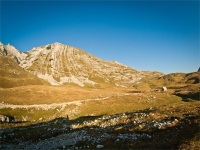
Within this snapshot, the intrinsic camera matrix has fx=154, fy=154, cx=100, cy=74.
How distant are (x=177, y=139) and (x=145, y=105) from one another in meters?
53.7

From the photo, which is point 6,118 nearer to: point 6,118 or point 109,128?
point 6,118

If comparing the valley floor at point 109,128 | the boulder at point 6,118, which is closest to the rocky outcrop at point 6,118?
the boulder at point 6,118

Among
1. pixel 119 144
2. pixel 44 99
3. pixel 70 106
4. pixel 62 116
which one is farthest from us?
pixel 44 99

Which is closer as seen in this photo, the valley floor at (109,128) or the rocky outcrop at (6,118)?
the valley floor at (109,128)

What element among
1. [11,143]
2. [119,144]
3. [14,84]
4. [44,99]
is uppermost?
[14,84]

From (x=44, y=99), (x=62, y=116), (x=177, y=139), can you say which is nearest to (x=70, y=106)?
(x=62, y=116)

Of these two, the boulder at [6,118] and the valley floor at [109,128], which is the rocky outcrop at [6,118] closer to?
the boulder at [6,118]

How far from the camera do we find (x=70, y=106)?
69438 millimetres

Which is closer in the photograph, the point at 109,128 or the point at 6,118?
the point at 109,128

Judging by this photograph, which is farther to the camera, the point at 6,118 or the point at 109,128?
the point at 6,118

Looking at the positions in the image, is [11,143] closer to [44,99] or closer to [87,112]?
[87,112]

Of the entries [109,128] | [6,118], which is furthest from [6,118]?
[109,128]

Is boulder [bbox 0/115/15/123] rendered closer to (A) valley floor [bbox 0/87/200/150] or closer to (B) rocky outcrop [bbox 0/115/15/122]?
(B) rocky outcrop [bbox 0/115/15/122]

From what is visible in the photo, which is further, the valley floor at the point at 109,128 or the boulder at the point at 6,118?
the boulder at the point at 6,118
